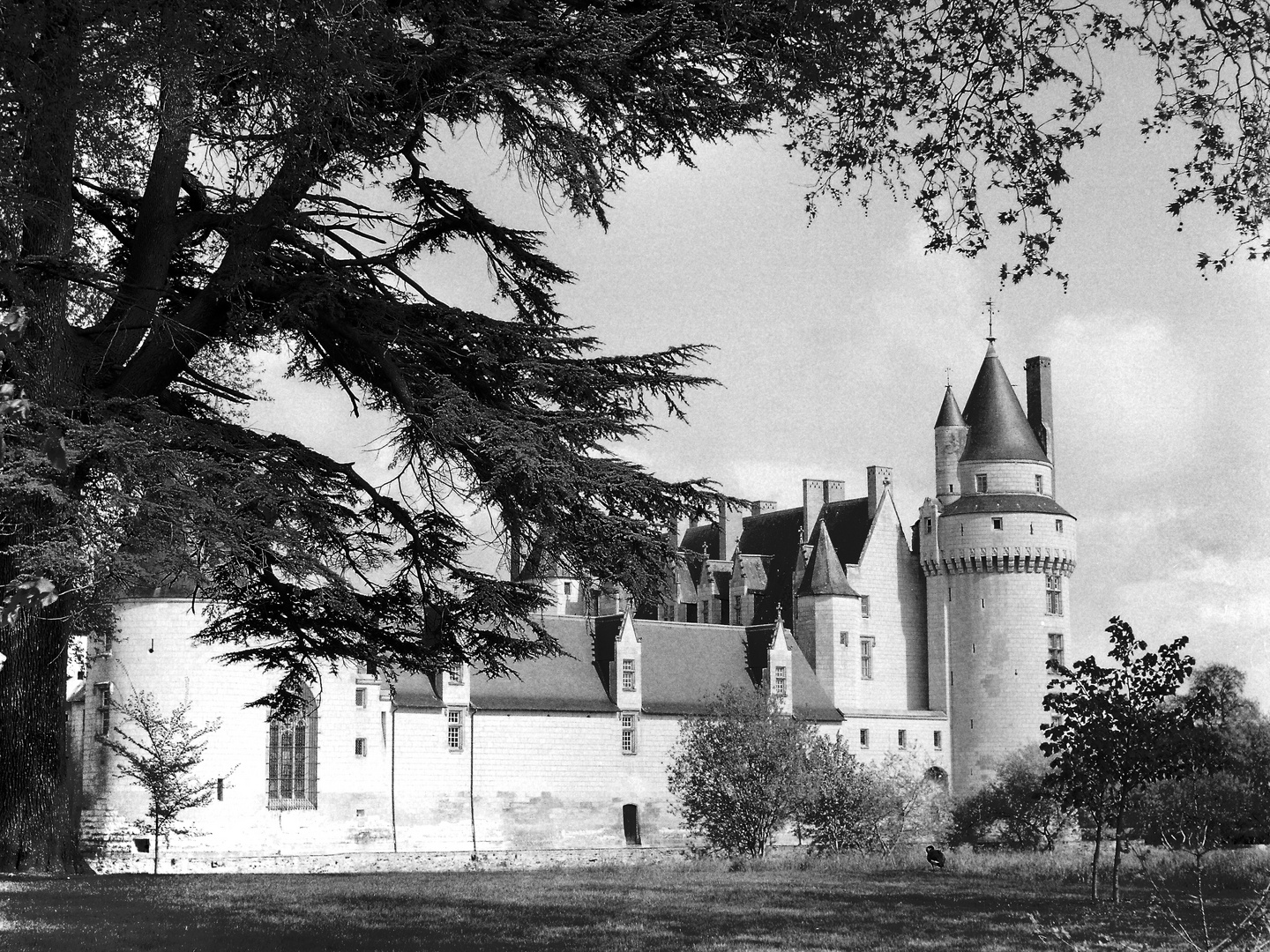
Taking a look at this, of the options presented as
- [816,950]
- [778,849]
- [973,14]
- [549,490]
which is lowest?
[778,849]

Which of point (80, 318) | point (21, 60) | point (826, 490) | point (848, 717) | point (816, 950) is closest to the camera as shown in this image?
point (21, 60)

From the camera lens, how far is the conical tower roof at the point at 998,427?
194 feet

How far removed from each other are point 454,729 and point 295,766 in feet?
27.1

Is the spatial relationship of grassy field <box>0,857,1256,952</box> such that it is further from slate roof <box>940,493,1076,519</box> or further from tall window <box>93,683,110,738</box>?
slate roof <box>940,493,1076,519</box>

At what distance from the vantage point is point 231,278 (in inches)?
470

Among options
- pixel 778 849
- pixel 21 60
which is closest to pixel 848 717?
pixel 778 849

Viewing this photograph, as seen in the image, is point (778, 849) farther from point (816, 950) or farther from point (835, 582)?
point (816, 950)

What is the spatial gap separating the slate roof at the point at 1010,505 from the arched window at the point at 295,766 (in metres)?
28.9

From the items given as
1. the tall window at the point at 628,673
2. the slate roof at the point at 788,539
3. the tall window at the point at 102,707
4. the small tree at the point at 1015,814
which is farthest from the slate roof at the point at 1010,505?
the tall window at the point at 102,707

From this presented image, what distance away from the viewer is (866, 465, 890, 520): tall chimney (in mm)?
61656

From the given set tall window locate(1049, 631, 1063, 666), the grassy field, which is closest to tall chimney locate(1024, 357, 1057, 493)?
tall window locate(1049, 631, 1063, 666)

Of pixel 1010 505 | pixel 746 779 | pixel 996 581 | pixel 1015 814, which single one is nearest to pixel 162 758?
pixel 746 779

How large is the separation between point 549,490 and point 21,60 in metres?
4.54

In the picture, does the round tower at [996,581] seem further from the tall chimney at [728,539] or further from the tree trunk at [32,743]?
the tree trunk at [32,743]
